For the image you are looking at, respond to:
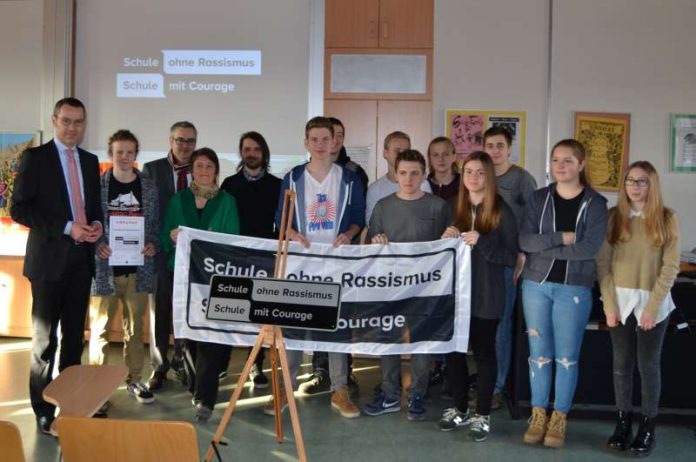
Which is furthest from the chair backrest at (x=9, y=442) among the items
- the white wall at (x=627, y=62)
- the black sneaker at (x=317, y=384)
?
the white wall at (x=627, y=62)

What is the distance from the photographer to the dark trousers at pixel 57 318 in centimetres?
356

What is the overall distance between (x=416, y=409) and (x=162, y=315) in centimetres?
179

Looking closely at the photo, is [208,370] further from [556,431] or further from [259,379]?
[556,431]

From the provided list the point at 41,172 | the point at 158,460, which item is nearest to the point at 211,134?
the point at 41,172

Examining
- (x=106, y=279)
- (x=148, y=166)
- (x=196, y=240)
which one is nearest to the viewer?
(x=196, y=240)

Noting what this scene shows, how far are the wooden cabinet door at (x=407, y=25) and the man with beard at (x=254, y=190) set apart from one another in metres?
2.08

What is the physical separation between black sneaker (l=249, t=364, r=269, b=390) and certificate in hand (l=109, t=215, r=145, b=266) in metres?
1.19

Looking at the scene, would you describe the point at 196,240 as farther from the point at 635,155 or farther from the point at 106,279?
the point at 635,155

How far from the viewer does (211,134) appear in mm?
6137

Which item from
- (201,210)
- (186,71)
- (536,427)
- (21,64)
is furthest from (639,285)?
(21,64)

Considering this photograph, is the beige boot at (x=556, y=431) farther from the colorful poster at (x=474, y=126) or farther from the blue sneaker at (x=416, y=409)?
the colorful poster at (x=474, y=126)

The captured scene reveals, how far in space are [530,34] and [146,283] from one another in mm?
4060

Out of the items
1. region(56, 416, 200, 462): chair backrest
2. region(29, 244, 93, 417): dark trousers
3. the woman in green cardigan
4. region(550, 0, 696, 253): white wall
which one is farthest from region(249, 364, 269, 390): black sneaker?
region(550, 0, 696, 253): white wall

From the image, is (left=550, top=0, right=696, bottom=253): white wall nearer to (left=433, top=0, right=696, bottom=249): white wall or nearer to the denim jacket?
(left=433, top=0, right=696, bottom=249): white wall
